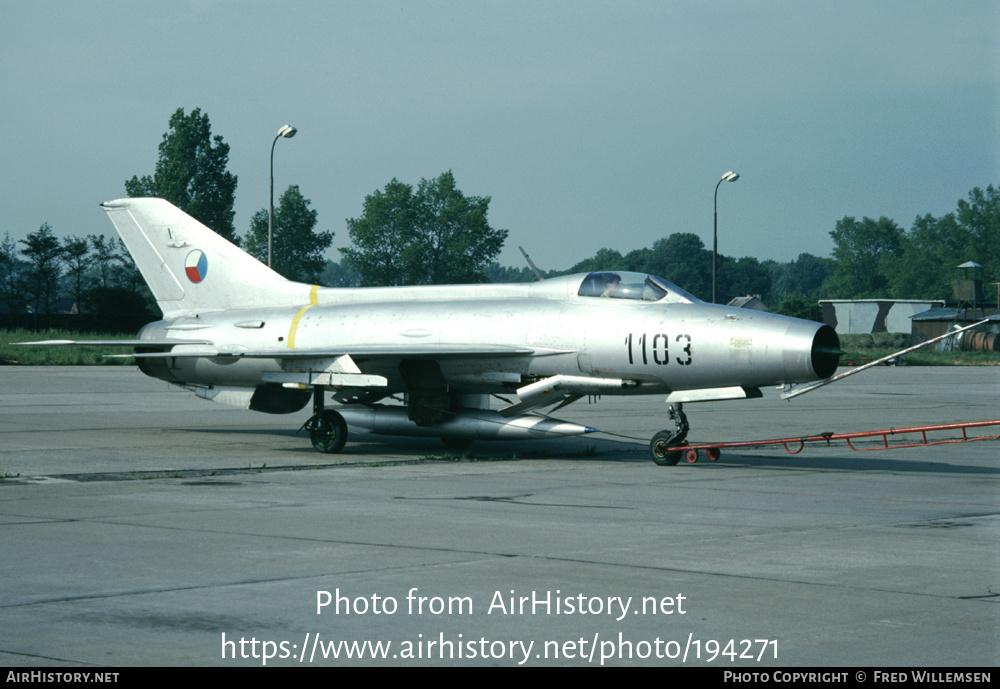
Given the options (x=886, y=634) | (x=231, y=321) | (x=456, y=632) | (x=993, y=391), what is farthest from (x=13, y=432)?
(x=993, y=391)

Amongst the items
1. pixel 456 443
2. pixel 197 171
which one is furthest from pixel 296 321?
pixel 197 171

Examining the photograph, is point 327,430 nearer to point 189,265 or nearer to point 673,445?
point 189,265

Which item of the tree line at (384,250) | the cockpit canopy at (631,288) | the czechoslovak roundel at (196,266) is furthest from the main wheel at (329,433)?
the tree line at (384,250)

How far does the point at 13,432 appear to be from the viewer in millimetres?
18688

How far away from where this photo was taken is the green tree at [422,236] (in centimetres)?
10688

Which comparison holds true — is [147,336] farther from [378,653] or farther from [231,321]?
[378,653]

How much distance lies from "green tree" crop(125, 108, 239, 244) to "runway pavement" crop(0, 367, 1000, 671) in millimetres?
74560

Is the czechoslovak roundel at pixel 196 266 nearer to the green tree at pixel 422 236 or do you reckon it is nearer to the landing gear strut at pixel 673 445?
the landing gear strut at pixel 673 445

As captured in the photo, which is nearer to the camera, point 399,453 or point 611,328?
point 611,328

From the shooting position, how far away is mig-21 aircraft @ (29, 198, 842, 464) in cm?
1439

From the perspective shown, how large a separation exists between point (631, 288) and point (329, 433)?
4.83 meters

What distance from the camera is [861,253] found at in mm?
165000

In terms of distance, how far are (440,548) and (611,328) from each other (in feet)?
22.9

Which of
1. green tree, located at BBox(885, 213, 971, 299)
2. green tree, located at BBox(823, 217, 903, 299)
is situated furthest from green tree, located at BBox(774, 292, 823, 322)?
green tree, located at BBox(823, 217, 903, 299)
